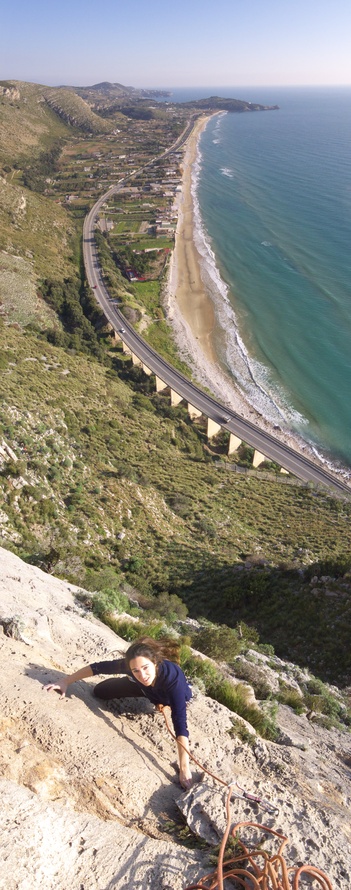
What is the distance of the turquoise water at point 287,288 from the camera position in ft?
181

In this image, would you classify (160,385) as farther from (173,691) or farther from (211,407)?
(173,691)

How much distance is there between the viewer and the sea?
54.7 meters

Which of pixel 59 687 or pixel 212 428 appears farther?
pixel 212 428

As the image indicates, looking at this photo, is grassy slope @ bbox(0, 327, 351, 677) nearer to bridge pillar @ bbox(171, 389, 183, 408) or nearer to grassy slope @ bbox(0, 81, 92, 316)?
bridge pillar @ bbox(171, 389, 183, 408)

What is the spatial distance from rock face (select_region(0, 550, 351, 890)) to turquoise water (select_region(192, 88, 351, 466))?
4443cm

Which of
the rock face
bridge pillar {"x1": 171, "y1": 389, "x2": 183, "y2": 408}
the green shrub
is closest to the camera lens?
the rock face

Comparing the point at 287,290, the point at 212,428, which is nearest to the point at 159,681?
the point at 212,428

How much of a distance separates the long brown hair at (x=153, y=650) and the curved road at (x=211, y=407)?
130ft

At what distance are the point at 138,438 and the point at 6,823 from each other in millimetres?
33156

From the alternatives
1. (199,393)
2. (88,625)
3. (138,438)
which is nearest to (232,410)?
(199,393)

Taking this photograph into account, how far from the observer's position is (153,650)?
181 inches

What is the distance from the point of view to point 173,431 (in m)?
43.2

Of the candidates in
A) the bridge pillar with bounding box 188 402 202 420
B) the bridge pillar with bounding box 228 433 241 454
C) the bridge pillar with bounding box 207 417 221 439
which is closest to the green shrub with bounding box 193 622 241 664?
the bridge pillar with bounding box 228 433 241 454

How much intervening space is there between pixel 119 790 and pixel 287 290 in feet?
274
